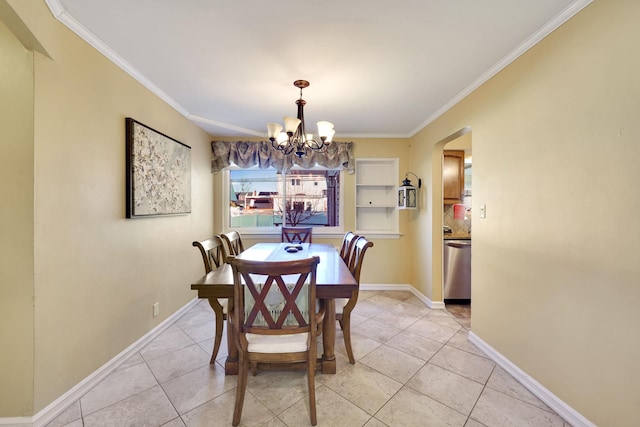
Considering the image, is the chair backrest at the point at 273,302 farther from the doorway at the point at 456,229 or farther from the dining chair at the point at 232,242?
the doorway at the point at 456,229

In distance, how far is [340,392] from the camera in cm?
168

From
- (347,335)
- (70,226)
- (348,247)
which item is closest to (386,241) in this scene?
(348,247)

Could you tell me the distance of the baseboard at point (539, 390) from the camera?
4.61 ft

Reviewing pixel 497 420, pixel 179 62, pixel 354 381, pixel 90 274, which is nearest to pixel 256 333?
pixel 354 381

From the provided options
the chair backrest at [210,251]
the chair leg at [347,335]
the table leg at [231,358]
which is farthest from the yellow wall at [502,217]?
the chair leg at [347,335]

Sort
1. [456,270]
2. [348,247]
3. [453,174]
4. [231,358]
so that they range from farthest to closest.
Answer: [453,174]
[456,270]
[348,247]
[231,358]

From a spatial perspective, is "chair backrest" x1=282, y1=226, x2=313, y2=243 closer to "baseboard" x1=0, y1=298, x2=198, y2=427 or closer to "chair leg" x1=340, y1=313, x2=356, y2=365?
"chair leg" x1=340, y1=313, x2=356, y2=365

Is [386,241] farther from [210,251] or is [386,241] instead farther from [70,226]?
[70,226]

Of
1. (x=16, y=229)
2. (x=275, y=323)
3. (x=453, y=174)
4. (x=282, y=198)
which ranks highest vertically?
(x=453, y=174)

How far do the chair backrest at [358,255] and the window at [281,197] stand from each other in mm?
1804

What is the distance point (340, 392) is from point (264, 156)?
3.07 metres

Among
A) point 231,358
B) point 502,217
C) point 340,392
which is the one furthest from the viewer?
point 502,217

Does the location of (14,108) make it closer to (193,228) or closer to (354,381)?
(193,228)

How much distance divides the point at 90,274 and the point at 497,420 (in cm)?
276
